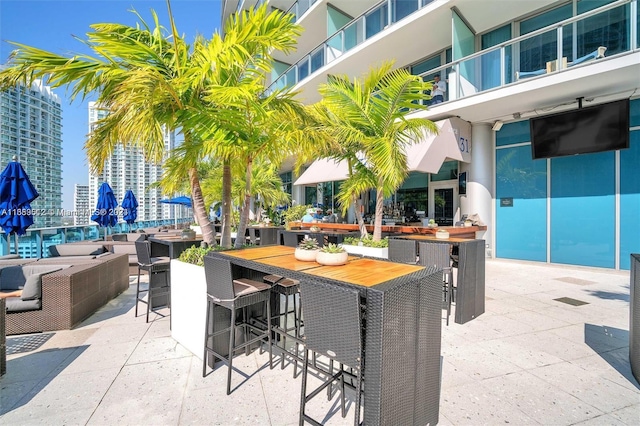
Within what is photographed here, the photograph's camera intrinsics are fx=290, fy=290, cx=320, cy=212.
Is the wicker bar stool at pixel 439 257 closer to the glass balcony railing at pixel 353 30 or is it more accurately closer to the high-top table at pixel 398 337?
the high-top table at pixel 398 337

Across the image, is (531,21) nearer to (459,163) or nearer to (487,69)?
(487,69)

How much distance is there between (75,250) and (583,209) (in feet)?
44.7

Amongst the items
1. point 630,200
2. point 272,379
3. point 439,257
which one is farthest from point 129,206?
point 630,200

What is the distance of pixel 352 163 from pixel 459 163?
19.1 feet

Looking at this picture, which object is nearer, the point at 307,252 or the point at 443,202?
the point at 307,252

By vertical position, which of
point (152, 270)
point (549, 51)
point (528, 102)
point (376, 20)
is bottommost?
point (152, 270)

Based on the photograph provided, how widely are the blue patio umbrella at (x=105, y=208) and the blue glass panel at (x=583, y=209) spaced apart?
14.3 metres

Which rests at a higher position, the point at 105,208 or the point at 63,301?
the point at 105,208

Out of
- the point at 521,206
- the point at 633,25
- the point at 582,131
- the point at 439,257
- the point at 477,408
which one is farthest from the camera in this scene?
the point at 521,206

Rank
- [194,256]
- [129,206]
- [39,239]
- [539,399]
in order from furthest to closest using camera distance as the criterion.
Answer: [129,206] → [39,239] → [194,256] → [539,399]

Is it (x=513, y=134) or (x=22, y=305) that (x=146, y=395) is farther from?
(x=513, y=134)

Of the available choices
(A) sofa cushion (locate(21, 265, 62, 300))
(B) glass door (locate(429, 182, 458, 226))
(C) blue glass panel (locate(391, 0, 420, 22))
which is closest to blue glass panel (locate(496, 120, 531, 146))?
(B) glass door (locate(429, 182, 458, 226))

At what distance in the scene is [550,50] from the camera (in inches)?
309

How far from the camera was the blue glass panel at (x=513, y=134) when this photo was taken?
9.52m
